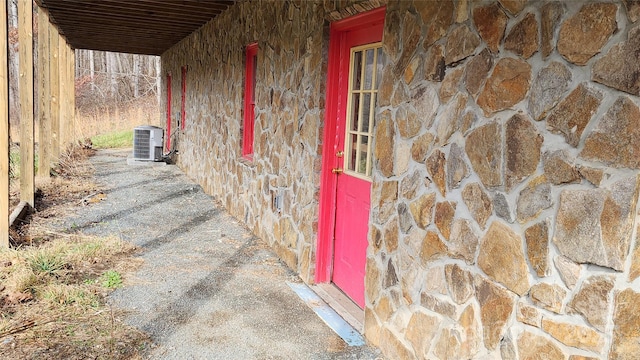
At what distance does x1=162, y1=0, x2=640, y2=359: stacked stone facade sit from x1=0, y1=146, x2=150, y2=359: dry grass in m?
1.73

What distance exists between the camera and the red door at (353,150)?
375 centimetres

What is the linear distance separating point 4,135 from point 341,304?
3451 mm

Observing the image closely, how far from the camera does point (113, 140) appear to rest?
1705 centimetres

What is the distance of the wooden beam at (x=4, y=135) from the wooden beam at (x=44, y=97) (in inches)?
149

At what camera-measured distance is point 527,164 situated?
209 cm

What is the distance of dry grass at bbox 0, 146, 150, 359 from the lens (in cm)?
313

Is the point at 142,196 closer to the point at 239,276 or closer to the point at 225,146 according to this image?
the point at 225,146

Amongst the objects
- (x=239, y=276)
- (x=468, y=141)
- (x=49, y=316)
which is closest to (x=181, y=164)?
(x=239, y=276)

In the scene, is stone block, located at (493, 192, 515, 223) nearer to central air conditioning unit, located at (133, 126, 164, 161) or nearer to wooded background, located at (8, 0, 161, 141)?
central air conditioning unit, located at (133, 126, 164, 161)

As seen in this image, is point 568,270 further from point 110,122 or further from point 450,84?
point 110,122

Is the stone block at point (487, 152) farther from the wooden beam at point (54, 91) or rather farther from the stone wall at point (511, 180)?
the wooden beam at point (54, 91)

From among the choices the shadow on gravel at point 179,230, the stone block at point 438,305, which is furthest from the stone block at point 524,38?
the shadow on gravel at point 179,230

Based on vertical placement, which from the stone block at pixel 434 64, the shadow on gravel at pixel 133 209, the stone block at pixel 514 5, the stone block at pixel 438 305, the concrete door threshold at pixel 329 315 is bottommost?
the concrete door threshold at pixel 329 315

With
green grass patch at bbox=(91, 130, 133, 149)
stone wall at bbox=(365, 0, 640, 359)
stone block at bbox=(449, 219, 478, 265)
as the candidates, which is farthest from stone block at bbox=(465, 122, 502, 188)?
green grass patch at bbox=(91, 130, 133, 149)
